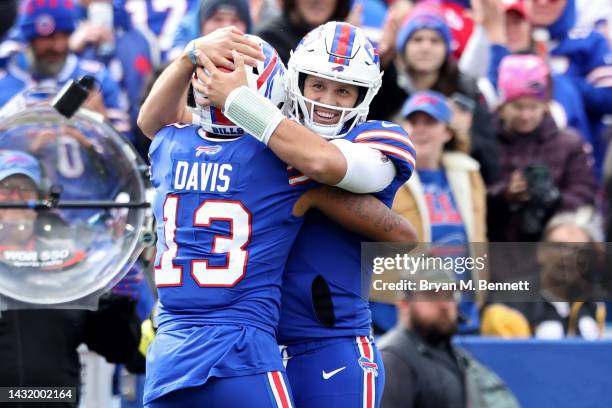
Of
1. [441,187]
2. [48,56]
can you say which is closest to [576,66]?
[441,187]

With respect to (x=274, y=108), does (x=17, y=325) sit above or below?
below

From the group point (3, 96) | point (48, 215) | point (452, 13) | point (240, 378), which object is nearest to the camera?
point (240, 378)

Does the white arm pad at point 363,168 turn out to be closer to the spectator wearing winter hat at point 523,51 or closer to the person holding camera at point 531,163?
the person holding camera at point 531,163

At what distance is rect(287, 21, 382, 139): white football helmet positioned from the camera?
4988 millimetres

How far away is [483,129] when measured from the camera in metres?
8.45

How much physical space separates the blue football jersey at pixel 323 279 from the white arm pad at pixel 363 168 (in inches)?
3.5

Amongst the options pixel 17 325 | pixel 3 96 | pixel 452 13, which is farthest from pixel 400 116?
pixel 17 325

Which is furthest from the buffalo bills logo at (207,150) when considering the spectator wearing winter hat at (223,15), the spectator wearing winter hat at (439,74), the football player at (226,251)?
the spectator wearing winter hat at (439,74)

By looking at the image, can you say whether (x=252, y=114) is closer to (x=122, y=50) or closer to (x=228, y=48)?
(x=228, y=48)

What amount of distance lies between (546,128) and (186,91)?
3969mm

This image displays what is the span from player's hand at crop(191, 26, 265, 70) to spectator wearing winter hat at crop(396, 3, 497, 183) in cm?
346

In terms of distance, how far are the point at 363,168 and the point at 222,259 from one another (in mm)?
600

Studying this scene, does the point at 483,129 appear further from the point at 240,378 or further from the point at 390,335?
the point at 240,378

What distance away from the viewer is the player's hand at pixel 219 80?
15.7ft
